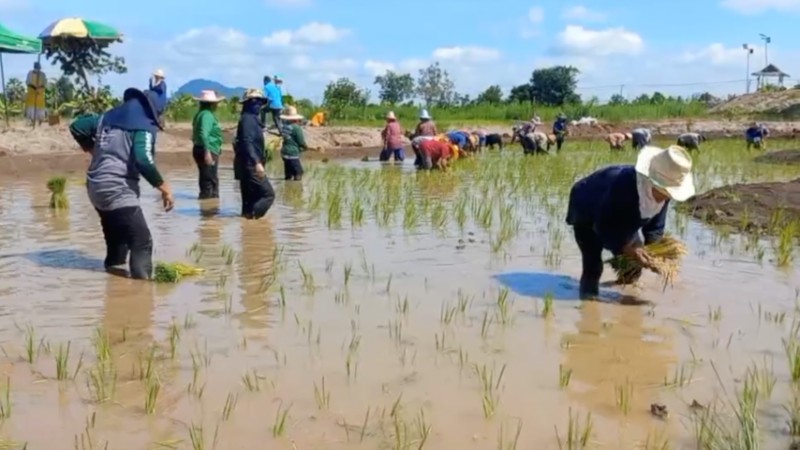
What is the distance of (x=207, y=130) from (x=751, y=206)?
573 cm

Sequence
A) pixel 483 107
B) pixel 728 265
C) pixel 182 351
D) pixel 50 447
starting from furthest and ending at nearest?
1. pixel 483 107
2. pixel 728 265
3. pixel 182 351
4. pixel 50 447

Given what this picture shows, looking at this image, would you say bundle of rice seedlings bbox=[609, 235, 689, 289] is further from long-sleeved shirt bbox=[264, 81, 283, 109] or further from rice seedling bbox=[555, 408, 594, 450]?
long-sleeved shirt bbox=[264, 81, 283, 109]

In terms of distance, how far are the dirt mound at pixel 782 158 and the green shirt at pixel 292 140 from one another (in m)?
9.34

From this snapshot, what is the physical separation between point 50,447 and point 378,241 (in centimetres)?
465

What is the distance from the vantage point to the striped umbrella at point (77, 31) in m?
16.7

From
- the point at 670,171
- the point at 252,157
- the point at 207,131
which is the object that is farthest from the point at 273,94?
the point at 670,171

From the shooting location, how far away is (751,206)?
914cm

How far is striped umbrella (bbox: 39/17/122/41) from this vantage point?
659 inches

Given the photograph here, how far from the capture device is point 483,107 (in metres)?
32.7

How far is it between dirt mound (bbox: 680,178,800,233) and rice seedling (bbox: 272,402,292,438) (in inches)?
230

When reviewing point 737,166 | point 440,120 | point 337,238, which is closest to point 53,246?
point 337,238

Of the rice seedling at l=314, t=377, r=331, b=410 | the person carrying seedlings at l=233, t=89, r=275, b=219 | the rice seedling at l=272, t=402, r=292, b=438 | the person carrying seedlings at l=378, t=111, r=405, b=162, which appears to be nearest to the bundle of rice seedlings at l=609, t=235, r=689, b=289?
the rice seedling at l=314, t=377, r=331, b=410

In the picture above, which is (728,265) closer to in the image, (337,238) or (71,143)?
(337,238)

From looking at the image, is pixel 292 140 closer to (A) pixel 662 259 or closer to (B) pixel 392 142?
(B) pixel 392 142
